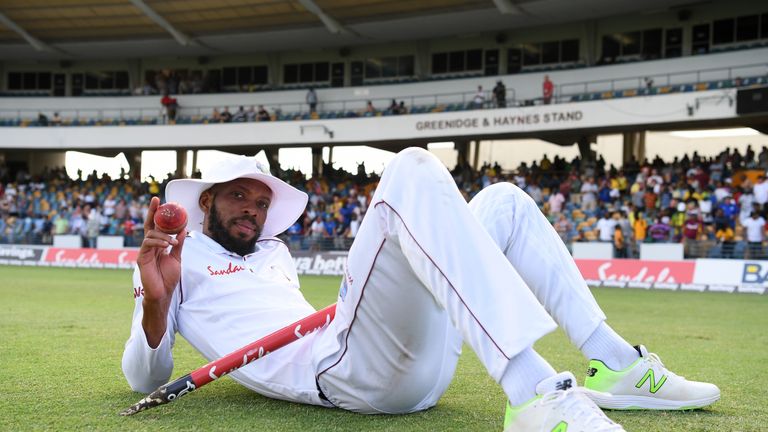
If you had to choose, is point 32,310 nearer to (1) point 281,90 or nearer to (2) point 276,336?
(2) point 276,336

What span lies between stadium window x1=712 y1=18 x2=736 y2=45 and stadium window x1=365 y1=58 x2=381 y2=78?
13183mm

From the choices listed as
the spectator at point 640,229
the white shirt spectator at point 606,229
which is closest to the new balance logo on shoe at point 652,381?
the white shirt spectator at point 606,229

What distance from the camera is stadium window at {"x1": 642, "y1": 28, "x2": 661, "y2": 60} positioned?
1017 inches

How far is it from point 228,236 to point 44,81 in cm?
3792

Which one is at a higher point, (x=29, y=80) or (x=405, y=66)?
(x=405, y=66)

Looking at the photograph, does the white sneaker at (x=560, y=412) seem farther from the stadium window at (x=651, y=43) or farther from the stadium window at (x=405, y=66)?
the stadium window at (x=405, y=66)

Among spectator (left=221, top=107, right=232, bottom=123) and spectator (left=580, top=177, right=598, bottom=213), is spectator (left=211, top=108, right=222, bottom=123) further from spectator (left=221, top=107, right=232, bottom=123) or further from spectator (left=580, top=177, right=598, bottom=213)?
spectator (left=580, top=177, right=598, bottom=213)

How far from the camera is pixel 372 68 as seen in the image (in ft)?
106

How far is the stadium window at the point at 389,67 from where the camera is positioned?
3170cm

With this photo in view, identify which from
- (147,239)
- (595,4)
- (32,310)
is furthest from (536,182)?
(147,239)

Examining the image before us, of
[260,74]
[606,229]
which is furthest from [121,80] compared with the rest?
[606,229]

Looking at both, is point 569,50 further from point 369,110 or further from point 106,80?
point 106,80

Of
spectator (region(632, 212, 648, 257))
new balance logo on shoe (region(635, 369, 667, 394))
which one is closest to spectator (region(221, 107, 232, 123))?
spectator (region(632, 212, 648, 257))

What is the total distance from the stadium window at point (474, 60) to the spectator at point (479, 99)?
1.89 metres
